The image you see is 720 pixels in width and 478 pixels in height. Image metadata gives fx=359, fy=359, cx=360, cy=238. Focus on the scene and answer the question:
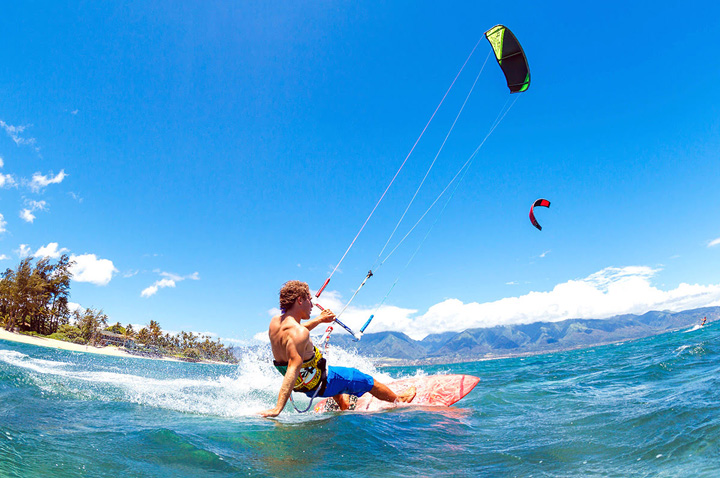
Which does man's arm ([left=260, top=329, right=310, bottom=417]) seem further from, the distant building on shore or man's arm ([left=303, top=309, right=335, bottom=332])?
the distant building on shore

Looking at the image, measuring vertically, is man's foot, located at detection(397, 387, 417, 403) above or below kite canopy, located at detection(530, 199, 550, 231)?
below

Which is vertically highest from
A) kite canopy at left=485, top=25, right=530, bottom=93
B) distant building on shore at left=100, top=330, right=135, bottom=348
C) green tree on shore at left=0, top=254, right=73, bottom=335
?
kite canopy at left=485, top=25, right=530, bottom=93

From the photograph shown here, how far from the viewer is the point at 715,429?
421 centimetres

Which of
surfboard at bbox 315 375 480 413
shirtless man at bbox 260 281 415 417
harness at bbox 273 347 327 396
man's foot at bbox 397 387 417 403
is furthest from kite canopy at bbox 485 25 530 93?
harness at bbox 273 347 327 396

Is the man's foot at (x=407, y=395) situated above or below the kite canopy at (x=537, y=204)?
below

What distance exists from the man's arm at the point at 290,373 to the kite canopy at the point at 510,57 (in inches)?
423

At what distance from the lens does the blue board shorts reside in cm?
602

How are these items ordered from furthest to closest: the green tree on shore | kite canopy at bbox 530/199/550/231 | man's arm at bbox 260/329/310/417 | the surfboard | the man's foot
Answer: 1. the green tree on shore
2. kite canopy at bbox 530/199/550/231
3. the man's foot
4. the surfboard
5. man's arm at bbox 260/329/310/417

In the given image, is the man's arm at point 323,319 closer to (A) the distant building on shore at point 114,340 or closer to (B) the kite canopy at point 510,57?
(B) the kite canopy at point 510,57

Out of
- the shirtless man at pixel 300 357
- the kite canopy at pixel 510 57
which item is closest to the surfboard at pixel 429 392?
the shirtless man at pixel 300 357

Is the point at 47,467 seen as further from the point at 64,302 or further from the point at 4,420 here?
the point at 64,302

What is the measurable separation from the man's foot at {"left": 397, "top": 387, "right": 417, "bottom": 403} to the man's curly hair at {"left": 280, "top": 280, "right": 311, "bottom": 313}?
148 inches

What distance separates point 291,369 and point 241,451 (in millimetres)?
Answer: 1333

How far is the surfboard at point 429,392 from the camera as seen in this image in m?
7.45
